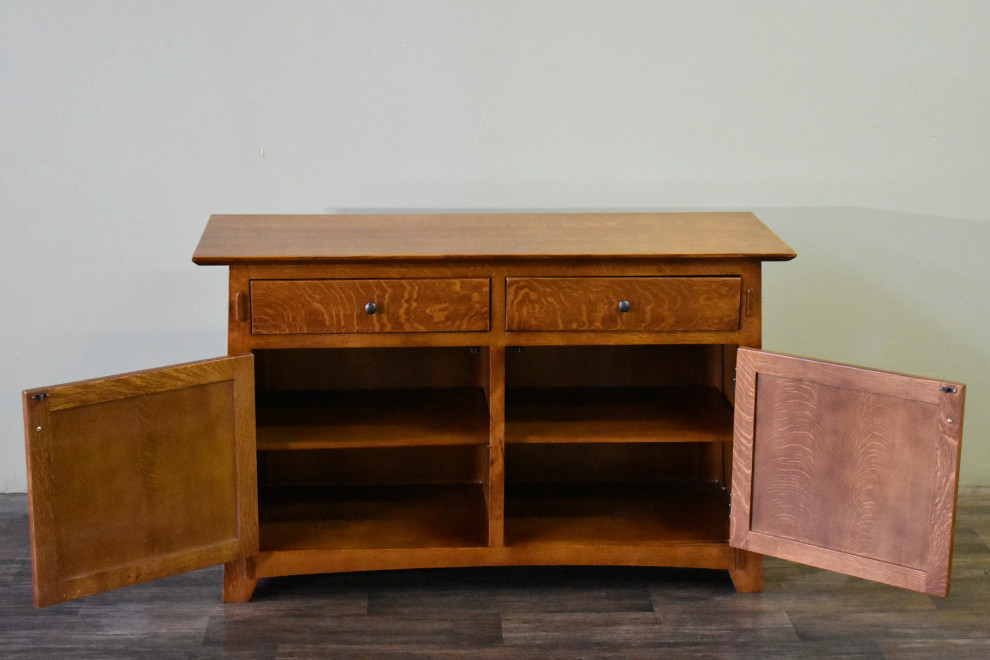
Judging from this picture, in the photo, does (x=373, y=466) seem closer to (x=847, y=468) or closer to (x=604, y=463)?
(x=604, y=463)

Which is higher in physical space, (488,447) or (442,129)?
(442,129)

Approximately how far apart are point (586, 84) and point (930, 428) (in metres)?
1.21

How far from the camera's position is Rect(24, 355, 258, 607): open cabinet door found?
2.17 metres

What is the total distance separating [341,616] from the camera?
246 cm

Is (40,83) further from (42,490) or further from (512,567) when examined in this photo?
(512,567)

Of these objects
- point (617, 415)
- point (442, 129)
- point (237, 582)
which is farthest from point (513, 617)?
point (442, 129)

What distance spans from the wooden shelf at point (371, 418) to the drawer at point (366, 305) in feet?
0.89

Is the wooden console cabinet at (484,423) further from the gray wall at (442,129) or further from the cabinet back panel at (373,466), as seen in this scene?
the gray wall at (442,129)

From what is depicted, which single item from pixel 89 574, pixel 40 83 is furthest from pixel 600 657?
pixel 40 83

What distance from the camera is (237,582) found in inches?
98.7

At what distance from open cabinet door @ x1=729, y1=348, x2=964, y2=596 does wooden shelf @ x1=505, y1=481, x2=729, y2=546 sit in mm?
A: 184

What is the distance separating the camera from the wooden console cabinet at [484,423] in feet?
7.34

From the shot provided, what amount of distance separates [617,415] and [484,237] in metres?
0.54

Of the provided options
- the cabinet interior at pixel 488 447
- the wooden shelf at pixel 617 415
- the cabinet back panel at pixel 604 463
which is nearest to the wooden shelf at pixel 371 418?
the cabinet interior at pixel 488 447
